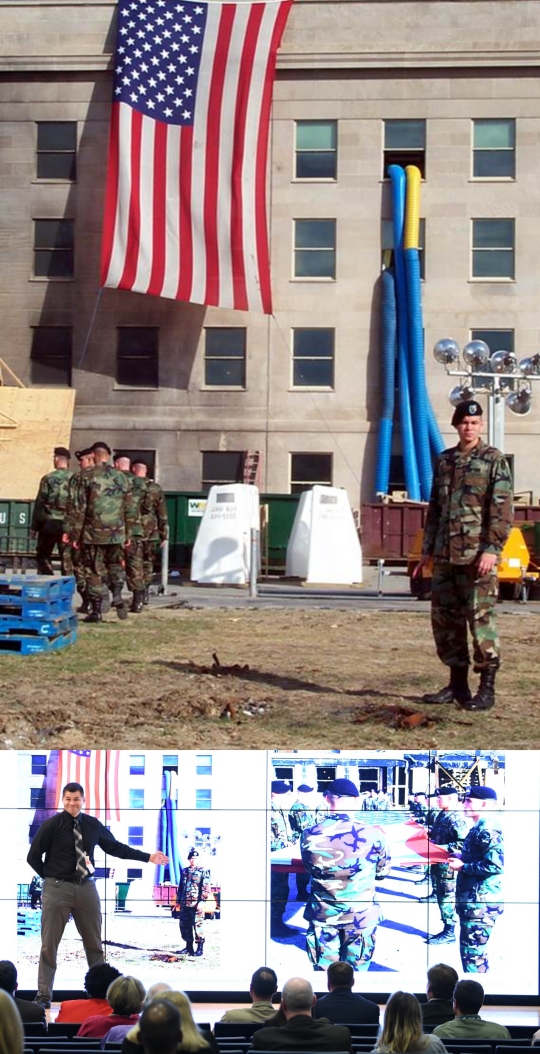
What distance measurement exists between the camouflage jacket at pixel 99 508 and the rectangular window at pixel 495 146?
2518 cm

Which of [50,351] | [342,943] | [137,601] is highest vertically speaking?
[50,351]

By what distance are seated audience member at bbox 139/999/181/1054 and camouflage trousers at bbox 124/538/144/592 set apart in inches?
550

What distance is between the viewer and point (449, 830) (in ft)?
29.2

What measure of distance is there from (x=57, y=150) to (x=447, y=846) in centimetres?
3279

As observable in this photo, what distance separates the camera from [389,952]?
8859mm

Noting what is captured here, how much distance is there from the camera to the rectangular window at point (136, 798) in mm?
8812

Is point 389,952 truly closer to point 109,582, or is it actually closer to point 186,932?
point 186,932

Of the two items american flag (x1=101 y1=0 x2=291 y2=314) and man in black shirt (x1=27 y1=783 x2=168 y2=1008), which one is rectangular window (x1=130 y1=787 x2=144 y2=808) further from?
american flag (x1=101 y1=0 x2=291 y2=314)

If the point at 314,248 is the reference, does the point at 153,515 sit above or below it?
below

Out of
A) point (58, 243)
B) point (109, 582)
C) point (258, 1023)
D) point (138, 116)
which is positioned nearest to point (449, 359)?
point (109, 582)

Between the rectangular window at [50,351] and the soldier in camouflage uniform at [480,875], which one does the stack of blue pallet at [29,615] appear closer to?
the soldier in camouflage uniform at [480,875]

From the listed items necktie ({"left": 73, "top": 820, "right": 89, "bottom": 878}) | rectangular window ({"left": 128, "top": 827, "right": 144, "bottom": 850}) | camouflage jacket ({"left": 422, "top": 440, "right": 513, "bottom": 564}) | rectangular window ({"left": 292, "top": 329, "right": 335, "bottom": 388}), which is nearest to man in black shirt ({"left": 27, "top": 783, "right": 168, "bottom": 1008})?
necktie ({"left": 73, "top": 820, "right": 89, "bottom": 878})

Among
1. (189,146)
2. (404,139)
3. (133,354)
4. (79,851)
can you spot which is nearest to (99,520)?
(79,851)

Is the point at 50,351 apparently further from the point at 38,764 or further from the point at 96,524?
the point at 38,764
